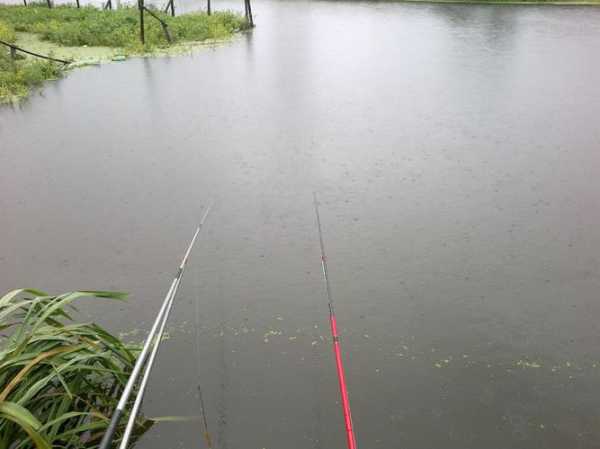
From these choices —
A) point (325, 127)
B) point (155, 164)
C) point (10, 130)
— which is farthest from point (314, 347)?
point (10, 130)

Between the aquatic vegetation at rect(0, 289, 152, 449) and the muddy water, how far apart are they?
0.28m

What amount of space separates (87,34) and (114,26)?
0.55 meters

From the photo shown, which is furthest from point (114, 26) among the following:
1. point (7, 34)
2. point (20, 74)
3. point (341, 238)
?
point (341, 238)

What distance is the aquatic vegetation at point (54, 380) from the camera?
3.91 feet

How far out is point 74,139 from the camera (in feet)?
13.5

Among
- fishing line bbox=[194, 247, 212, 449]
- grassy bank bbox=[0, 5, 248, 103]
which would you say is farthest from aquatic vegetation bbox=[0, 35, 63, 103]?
fishing line bbox=[194, 247, 212, 449]

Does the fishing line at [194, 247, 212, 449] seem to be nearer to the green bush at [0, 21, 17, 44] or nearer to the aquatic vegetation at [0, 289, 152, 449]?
the aquatic vegetation at [0, 289, 152, 449]

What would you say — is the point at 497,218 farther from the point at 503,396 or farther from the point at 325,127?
the point at 325,127

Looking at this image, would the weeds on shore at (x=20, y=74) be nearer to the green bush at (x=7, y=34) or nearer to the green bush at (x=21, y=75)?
the green bush at (x=21, y=75)

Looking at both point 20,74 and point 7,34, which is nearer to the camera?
point 20,74

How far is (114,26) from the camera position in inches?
317

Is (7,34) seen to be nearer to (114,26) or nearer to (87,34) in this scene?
(87,34)

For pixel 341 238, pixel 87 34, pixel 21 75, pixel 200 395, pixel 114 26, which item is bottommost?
pixel 200 395

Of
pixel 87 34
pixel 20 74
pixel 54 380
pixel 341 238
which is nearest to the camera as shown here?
pixel 54 380
